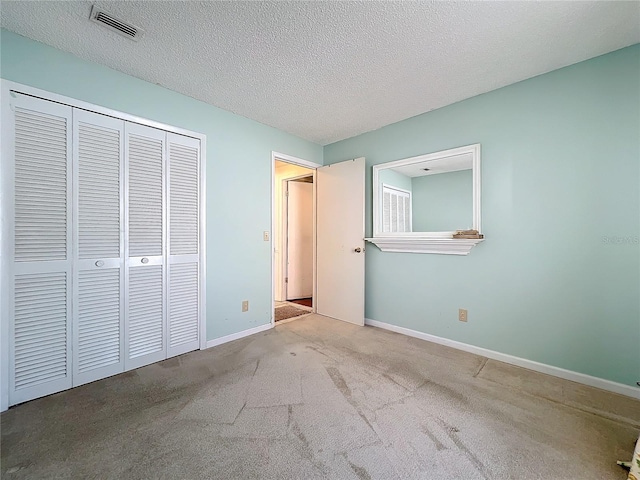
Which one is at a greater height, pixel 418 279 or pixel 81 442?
pixel 418 279

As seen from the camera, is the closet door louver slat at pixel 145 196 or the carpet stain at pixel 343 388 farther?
the closet door louver slat at pixel 145 196

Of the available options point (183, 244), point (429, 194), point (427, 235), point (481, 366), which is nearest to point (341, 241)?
point (427, 235)

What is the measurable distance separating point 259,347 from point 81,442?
1424 millimetres

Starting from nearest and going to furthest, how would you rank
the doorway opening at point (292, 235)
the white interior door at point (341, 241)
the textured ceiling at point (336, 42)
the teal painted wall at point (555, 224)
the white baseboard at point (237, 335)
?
1. the textured ceiling at point (336, 42)
2. the teal painted wall at point (555, 224)
3. the white baseboard at point (237, 335)
4. the white interior door at point (341, 241)
5. the doorway opening at point (292, 235)

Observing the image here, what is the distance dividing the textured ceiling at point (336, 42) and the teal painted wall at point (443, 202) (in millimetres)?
770

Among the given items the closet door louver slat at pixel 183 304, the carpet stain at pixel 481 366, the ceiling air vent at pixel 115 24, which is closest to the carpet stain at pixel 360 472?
the carpet stain at pixel 481 366

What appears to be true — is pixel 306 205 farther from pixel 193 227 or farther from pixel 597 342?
pixel 597 342

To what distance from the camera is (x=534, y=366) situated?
2248mm

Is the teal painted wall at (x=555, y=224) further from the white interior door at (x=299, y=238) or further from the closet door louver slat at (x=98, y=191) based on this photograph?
the closet door louver slat at (x=98, y=191)

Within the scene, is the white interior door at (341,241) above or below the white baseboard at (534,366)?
above

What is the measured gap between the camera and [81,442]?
145cm

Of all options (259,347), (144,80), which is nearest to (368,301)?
(259,347)

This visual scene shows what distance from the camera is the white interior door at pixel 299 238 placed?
482 centimetres

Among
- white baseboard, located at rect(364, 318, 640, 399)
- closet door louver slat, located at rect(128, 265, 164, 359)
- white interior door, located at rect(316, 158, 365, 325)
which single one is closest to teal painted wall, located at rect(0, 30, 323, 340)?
closet door louver slat, located at rect(128, 265, 164, 359)
